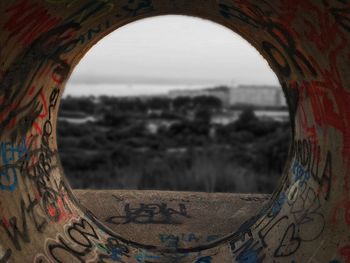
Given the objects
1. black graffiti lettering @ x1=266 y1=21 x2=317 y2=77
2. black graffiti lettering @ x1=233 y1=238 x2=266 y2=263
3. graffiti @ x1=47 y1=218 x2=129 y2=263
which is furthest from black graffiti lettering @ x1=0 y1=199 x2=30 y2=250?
black graffiti lettering @ x1=266 y1=21 x2=317 y2=77

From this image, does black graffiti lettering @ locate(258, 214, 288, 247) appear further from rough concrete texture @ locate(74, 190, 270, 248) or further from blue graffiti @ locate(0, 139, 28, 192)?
blue graffiti @ locate(0, 139, 28, 192)

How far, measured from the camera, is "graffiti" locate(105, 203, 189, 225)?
7.04m

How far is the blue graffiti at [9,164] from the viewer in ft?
14.4

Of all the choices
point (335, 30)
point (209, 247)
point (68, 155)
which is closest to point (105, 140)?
point (68, 155)

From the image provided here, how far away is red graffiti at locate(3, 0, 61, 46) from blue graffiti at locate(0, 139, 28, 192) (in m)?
0.97

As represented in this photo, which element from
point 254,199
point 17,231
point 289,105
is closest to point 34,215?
point 17,231

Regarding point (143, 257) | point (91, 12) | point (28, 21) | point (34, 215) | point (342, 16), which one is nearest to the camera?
point (342, 16)

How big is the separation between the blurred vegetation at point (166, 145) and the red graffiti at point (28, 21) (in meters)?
10.5

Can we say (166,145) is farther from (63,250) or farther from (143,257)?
(63,250)

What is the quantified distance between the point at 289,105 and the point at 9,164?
9.34 ft

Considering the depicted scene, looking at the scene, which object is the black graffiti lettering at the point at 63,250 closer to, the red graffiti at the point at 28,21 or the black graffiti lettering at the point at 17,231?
the black graffiti lettering at the point at 17,231

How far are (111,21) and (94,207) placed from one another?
10.2 feet

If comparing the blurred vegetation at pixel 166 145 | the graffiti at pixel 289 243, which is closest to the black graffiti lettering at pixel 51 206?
the graffiti at pixel 289 243

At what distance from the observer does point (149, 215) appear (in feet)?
23.8
